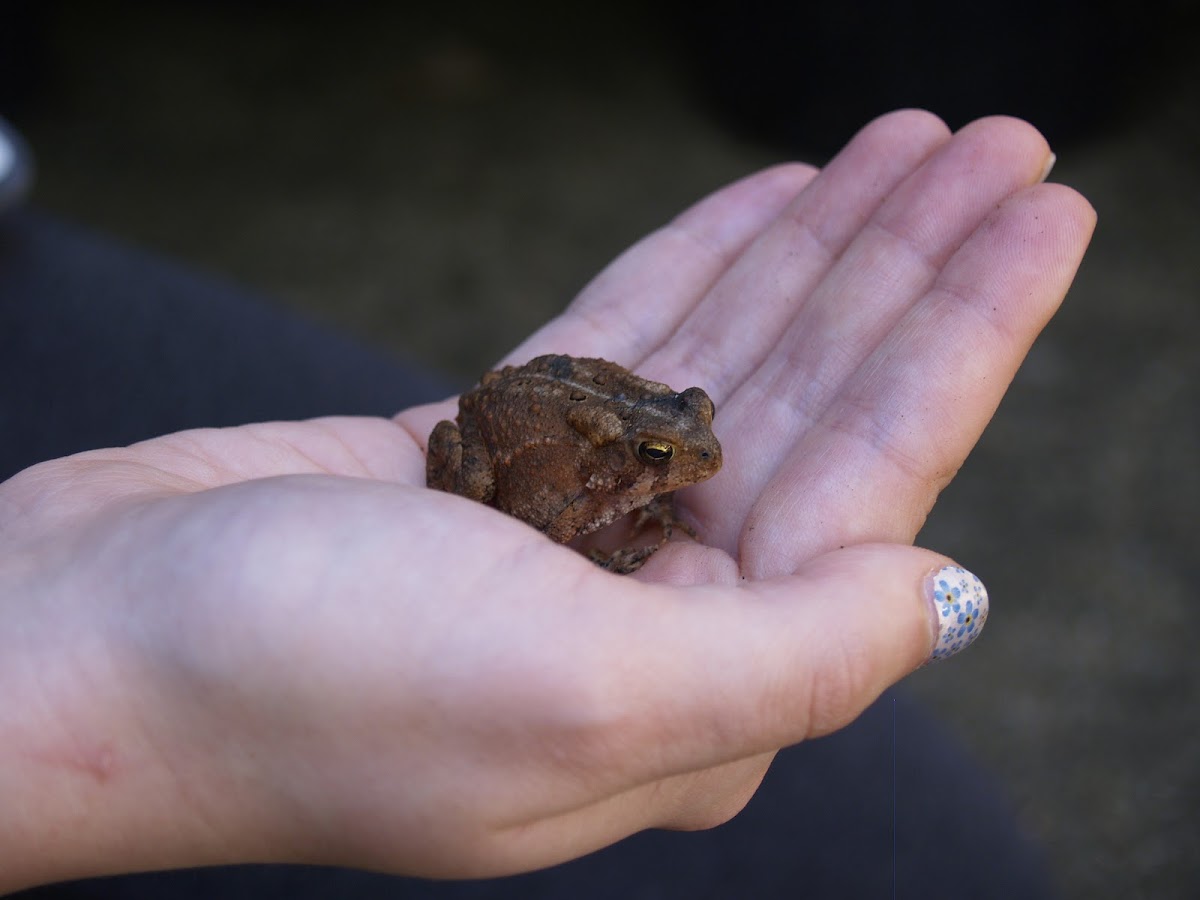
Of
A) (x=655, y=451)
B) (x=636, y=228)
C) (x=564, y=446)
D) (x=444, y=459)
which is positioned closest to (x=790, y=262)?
(x=655, y=451)

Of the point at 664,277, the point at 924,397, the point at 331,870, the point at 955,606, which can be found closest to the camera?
the point at 955,606

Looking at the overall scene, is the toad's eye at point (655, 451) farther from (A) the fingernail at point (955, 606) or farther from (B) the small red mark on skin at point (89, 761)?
(B) the small red mark on skin at point (89, 761)

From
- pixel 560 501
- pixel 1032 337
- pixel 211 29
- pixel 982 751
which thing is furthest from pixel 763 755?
pixel 211 29

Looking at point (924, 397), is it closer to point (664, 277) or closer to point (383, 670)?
point (664, 277)

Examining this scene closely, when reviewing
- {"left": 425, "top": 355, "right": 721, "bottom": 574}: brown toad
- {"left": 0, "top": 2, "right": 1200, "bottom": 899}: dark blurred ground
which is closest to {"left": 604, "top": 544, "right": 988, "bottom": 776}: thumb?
{"left": 425, "top": 355, "right": 721, "bottom": 574}: brown toad

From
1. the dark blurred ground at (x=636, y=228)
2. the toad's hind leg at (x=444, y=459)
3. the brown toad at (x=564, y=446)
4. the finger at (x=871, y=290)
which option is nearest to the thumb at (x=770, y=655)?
the finger at (x=871, y=290)

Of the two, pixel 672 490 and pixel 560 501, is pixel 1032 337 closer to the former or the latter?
pixel 672 490

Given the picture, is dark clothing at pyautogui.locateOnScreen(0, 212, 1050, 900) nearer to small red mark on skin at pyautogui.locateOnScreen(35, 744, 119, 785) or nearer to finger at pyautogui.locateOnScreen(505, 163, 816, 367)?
finger at pyautogui.locateOnScreen(505, 163, 816, 367)
